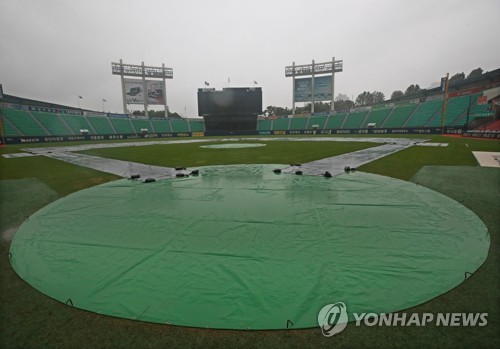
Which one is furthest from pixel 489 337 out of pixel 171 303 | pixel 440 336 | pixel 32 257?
pixel 32 257

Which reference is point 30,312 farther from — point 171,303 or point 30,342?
point 171,303

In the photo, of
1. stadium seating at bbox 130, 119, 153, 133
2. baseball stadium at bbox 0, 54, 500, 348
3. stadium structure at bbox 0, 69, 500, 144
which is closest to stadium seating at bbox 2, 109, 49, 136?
stadium structure at bbox 0, 69, 500, 144

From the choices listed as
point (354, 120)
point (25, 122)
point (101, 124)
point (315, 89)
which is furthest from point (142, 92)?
point (354, 120)

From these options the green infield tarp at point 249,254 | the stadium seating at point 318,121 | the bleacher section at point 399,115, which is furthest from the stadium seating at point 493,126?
the green infield tarp at point 249,254

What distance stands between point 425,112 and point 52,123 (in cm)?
6702

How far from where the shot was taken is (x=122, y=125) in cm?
5359

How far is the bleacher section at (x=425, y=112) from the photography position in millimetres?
41716

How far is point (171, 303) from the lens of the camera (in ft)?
8.93

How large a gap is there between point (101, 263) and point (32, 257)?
1239 mm

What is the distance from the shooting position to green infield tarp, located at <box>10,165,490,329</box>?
8.88 feet

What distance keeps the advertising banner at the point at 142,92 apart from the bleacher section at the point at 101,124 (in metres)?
7.48

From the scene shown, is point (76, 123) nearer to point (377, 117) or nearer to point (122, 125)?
point (122, 125)

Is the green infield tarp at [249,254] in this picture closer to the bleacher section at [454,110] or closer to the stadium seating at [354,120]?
the bleacher section at [454,110]

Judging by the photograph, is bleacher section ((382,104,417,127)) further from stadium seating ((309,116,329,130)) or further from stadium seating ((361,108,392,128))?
stadium seating ((309,116,329,130))
